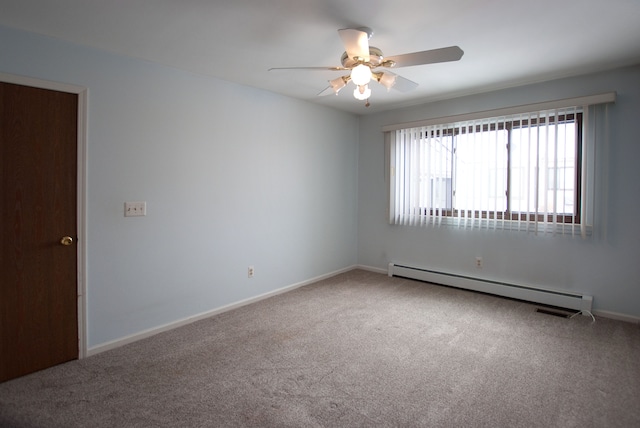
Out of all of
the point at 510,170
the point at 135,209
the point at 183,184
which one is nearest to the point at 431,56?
the point at 510,170

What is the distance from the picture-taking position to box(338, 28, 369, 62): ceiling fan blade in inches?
79.8

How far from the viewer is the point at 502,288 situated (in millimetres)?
3908

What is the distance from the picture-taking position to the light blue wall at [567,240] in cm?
316

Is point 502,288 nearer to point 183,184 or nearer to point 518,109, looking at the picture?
point 518,109

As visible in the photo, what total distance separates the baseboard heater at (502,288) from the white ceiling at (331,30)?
2204 millimetres

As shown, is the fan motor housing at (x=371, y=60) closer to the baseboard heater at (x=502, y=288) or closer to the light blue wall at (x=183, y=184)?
the light blue wall at (x=183, y=184)

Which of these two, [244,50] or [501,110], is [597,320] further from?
[244,50]

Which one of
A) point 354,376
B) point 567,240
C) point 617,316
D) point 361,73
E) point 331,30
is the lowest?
point 354,376

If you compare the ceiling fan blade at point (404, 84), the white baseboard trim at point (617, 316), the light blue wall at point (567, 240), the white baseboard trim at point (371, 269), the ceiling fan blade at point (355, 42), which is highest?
the ceiling fan blade at point (355, 42)

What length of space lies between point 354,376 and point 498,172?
2.80m

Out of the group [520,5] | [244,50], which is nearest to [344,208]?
[244,50]

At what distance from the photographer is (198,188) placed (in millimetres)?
3287

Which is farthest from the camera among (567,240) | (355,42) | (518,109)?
(518,109)

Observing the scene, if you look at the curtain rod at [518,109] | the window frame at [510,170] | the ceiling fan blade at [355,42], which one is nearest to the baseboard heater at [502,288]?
the window frame at [510,170]
